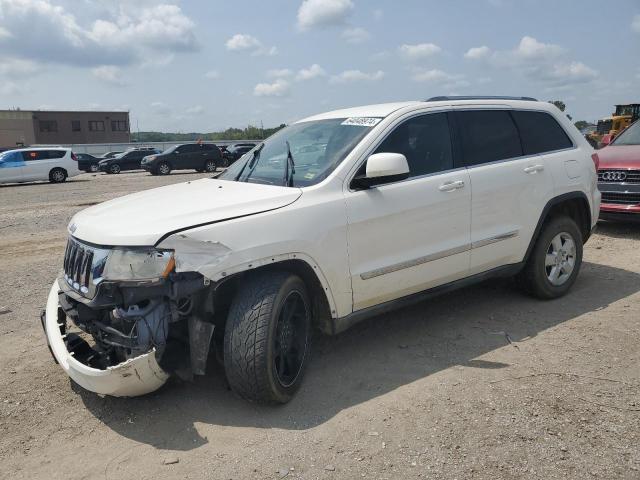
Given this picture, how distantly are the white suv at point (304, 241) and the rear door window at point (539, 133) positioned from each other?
0.02 meters

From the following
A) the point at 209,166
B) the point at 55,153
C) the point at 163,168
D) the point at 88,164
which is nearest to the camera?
the point at 55,153

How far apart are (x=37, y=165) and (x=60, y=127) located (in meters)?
54.8

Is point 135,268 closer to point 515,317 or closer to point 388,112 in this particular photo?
point 388,112

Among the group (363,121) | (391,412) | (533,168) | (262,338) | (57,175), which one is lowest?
(391,412)

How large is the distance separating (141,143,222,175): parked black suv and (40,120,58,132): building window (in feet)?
162

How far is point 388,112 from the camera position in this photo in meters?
4.20

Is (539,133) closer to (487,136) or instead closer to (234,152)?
(487,136)

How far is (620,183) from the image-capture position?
802 centimetres

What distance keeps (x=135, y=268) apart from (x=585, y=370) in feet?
9.98

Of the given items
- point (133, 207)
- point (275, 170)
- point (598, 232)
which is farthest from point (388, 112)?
point (598, 232)

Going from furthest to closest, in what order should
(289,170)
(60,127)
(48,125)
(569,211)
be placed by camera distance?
1. (60,127)
2. (48,125)
3. (569,211)
4. (289,170)

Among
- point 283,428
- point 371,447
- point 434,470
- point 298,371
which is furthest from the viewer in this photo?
point 298,371

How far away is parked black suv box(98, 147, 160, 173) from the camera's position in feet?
109

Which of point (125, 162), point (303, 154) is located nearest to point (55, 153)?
point (125, 162)
